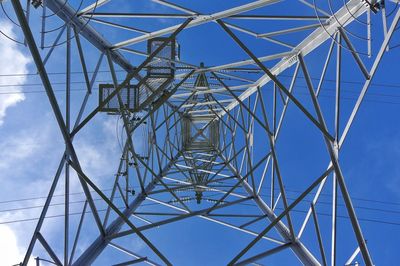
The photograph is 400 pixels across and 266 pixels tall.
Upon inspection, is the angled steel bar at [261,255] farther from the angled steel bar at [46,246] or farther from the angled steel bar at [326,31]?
the angled steel bar at [326,31]

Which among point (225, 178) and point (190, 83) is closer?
point (225, 178)

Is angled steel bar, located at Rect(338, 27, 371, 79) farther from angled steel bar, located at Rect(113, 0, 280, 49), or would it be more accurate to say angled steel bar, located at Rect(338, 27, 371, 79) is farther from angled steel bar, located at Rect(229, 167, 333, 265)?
angled steel bar, located at Rect(229, 167, 333, 265)

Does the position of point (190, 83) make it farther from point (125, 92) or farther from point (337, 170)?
point (337, 170)

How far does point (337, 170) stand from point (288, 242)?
2701mm

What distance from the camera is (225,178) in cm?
1625

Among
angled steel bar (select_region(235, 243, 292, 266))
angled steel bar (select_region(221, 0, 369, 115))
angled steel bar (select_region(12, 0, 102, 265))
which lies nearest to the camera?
angled steel bar (select_region(12, 0, 102, 265))

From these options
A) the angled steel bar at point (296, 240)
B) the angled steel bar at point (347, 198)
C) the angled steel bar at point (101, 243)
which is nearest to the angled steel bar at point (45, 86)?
the angled steel bar at point (101, 243)

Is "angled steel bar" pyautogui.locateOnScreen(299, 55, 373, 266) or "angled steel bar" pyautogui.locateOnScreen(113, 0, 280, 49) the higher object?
"angled steel bar" pyautogui.locateOnScreen(113, 0, 280, 49)

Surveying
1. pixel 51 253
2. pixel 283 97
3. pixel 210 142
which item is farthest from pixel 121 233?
pixel 210 142

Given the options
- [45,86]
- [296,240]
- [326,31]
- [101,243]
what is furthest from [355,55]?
[101,243]

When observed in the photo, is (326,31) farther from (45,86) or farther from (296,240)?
(45,86)

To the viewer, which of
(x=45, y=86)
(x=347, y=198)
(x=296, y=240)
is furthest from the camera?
Answer: (x=296, y=240)

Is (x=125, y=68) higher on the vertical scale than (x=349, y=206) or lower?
higher

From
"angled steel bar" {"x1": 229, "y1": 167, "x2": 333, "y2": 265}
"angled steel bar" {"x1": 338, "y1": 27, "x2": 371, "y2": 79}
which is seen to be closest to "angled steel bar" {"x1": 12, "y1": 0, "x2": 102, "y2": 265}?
"angled steel bar" {"x1": 229, "y1": 167, "x2": 333, "y2": 265}
